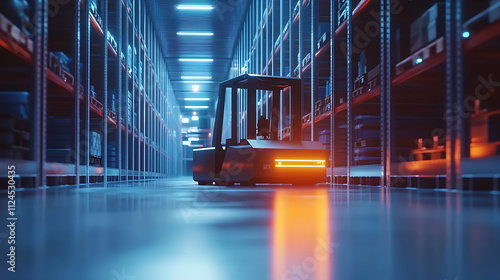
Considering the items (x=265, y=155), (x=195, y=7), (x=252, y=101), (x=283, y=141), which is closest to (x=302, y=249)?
(x=265, y=155)

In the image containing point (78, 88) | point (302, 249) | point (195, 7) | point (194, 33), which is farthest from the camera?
point (194, 33)

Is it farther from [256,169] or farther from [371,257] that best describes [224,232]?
[256,169]

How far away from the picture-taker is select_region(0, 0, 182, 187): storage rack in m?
5.87

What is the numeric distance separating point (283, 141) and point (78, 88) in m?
3.49

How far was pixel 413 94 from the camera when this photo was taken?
682 cm

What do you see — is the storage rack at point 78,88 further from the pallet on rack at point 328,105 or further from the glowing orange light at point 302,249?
the pallet on rack at point 328,105

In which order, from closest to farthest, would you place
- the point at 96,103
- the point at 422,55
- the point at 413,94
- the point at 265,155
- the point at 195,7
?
the point at 422,55 < the point at 413,94 < the point at 265,155 < the point at 96,103 < the point at 195,7

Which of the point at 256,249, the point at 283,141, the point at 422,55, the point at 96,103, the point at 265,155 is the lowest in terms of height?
the point at 256,249

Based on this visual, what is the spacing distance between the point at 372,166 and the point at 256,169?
1.70 m

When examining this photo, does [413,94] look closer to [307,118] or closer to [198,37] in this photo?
[307,118]

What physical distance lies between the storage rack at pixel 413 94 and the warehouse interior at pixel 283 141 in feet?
0.07

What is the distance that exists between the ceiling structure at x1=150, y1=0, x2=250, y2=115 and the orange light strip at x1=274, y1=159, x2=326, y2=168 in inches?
460

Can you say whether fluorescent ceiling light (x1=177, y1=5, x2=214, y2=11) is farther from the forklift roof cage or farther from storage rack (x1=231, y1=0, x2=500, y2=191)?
the forklift roof cage

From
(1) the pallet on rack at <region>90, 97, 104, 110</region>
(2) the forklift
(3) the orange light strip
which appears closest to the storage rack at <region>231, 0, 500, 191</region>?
(3) the orange light strip
